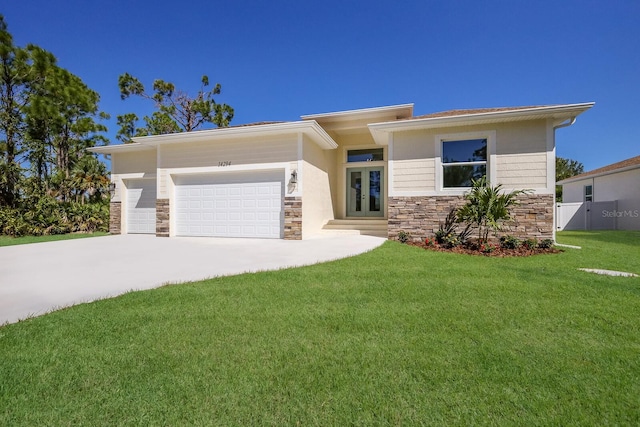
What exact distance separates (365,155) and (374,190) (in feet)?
5.26

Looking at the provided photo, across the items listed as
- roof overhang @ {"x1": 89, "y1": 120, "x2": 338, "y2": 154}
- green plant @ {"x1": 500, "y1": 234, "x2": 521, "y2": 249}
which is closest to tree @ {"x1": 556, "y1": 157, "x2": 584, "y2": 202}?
green plant @ {"x1": 500, "y1": 234, "x2": 521, "y2": 249}

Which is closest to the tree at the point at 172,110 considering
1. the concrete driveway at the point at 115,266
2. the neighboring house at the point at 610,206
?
the concrete driveway at the point at 115,266

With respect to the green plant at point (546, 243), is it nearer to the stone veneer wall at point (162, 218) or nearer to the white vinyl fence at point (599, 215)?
the white vinyl fence at point (599, 215)

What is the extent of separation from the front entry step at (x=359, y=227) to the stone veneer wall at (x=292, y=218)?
5.29 feet

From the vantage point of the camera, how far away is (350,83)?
14102 millimetres

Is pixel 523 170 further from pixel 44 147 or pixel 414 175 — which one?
pixel 44 147

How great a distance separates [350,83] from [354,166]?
5101 millimetres

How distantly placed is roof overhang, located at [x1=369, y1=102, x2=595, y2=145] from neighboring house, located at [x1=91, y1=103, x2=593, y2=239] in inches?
1.1

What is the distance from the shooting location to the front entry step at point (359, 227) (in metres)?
9.91

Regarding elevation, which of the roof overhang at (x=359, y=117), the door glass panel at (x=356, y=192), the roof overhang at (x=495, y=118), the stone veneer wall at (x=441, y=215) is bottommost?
the stone veneer wall at (x=441, y=215)

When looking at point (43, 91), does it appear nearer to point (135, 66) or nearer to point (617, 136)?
point (135, 66)

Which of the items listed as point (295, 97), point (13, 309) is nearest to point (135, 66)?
point (295, 97)

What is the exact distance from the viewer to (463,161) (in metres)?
8.36

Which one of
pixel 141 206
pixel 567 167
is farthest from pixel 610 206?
pixel 567 167
